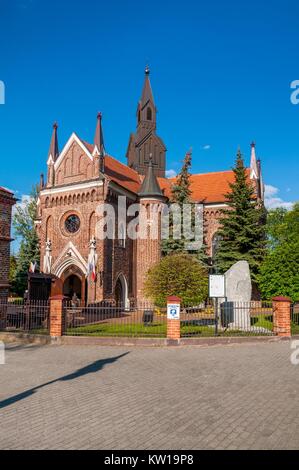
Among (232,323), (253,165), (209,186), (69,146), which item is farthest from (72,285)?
(253,165)

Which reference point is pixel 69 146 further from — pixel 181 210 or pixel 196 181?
pixel 196 181

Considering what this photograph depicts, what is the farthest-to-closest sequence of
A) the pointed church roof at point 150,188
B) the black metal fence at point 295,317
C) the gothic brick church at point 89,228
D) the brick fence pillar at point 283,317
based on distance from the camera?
the pointed church roof at point 150,188
the gothic brick church at point 89,228
the black metal fence at point 295,317
the brick fence pillar at point 283,317

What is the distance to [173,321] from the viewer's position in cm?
1236

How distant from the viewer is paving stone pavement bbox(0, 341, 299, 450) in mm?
4641

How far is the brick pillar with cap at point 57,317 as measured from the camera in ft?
42.4

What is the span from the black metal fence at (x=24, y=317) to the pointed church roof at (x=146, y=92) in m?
28.7

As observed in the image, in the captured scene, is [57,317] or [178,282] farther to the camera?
[178,282]

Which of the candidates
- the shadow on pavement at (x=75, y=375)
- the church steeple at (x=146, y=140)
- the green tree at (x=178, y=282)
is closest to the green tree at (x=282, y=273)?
the green tree at (x=178, y=282)

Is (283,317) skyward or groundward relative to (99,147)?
groundward

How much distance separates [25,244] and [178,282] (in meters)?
25.9

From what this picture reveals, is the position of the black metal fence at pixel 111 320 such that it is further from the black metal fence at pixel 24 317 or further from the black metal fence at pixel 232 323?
the black metal fence at pixel 232 323

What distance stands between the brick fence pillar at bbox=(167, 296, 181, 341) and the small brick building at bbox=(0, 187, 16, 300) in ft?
24.4
